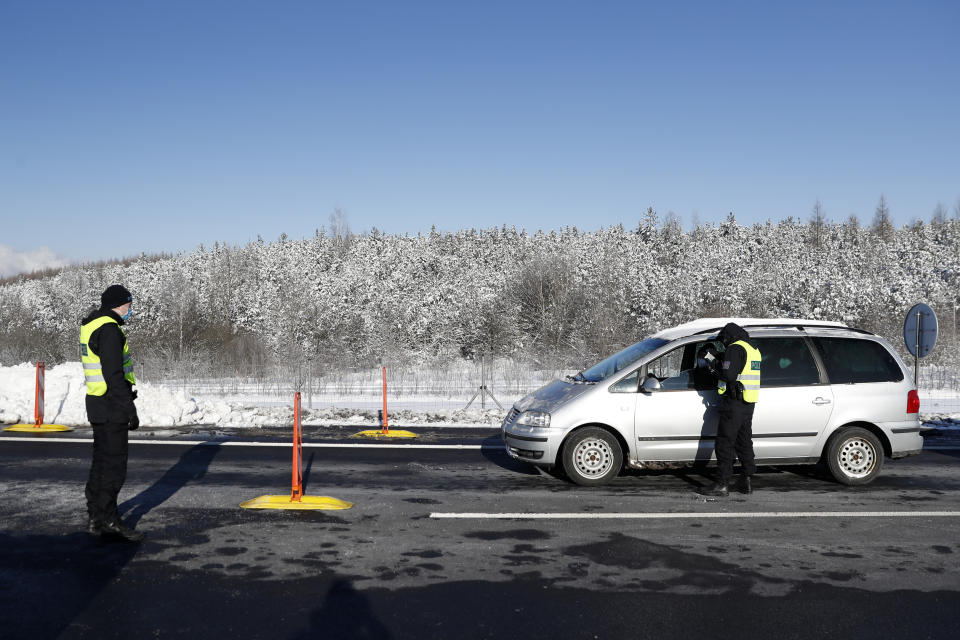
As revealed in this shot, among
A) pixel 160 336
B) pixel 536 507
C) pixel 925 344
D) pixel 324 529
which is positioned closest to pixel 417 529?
pixel 324 529

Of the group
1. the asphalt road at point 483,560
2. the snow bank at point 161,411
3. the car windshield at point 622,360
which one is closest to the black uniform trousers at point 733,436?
the asphalt road at point 483,560

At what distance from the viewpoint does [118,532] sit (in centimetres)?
631

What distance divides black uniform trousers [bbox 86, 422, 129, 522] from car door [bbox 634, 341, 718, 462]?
5474mm

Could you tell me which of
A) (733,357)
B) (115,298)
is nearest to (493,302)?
(733,357)

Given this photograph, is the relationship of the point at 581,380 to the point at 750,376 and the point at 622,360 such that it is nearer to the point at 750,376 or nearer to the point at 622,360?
the point at 622,360

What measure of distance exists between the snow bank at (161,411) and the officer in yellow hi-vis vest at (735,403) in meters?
7.65

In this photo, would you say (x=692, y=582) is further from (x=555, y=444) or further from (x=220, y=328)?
(x=220, y=328)

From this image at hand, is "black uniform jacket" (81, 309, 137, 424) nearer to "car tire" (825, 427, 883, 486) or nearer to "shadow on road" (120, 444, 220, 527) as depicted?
"shadow on road" (120, 444, 220, 527)

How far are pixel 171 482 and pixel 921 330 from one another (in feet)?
48.9

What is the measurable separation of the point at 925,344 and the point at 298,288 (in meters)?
61.2

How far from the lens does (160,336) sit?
55562mm

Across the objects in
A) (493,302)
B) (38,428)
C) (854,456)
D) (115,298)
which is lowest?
(38,428)

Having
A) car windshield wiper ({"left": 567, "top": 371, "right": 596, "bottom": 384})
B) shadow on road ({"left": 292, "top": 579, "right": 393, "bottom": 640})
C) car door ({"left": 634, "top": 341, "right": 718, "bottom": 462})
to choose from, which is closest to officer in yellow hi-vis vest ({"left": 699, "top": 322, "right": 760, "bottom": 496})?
car door ({"left": 634, "top": 341, "right": 718, "bottom": 462})

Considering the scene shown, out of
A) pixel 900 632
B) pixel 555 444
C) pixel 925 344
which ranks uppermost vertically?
pixel 925 344
